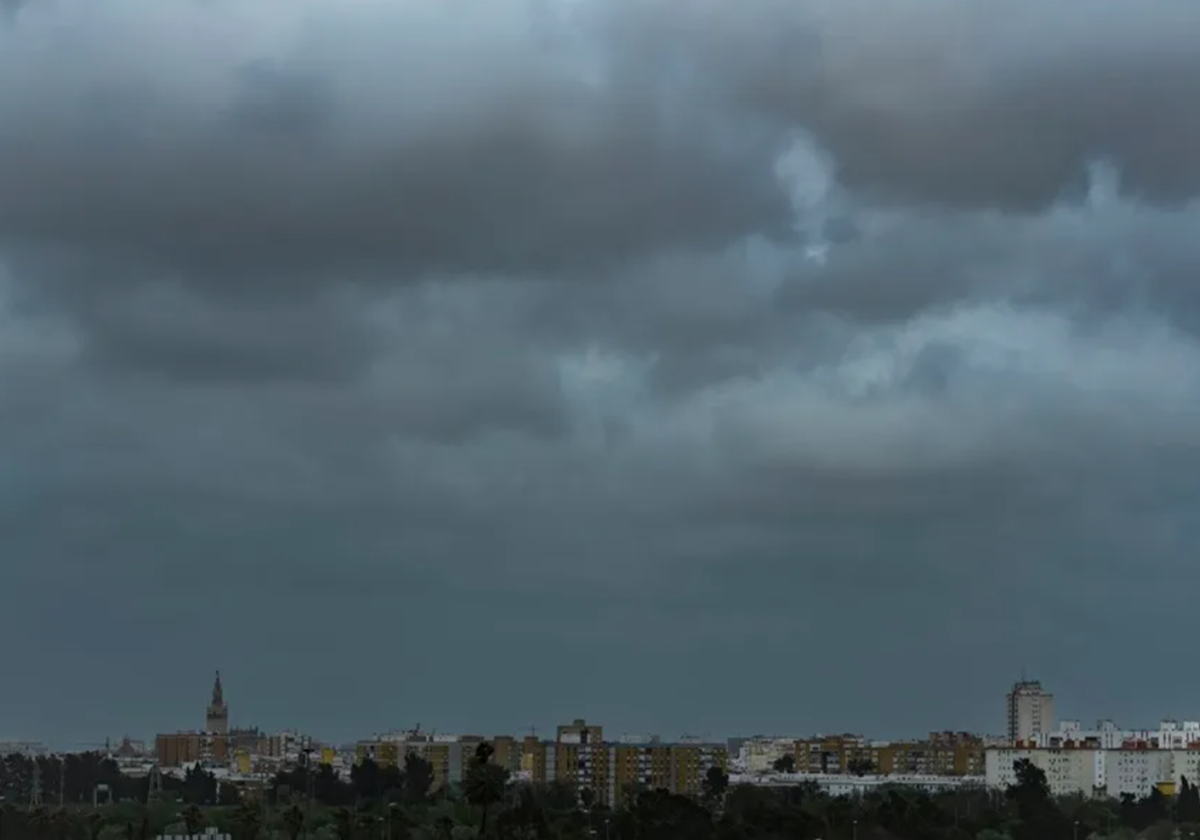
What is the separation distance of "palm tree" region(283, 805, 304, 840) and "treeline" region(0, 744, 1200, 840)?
155mm

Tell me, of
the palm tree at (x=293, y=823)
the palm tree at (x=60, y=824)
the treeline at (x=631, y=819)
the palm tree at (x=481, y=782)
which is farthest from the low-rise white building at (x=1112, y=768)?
the palm tree at (x=60, y=824)

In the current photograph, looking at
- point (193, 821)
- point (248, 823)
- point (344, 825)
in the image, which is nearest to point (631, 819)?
point (344, 825)

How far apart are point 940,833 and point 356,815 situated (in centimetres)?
3543

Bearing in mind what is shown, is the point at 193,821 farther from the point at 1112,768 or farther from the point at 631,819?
the point at 1112,768

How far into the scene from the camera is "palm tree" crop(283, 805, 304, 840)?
109 metres

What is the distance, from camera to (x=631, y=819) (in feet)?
350

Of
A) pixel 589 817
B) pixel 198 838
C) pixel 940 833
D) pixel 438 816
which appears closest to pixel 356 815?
pixel 438 816

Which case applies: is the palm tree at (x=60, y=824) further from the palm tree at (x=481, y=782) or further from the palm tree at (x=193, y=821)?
the palm tree at (x=481, y=782)

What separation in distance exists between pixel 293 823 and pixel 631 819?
19.2 m

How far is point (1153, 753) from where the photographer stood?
7372 inches

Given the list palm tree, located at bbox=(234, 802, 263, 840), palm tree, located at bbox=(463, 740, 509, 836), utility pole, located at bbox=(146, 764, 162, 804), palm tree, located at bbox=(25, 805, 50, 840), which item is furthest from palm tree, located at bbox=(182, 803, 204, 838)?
utility pole, located at bbox=(146, 764, 162, 804)

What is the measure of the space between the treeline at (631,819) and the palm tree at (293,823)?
0.51ft

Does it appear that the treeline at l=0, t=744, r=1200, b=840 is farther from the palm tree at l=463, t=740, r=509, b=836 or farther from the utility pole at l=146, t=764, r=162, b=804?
the utility pole at l=146, t=764, r=162, b=804

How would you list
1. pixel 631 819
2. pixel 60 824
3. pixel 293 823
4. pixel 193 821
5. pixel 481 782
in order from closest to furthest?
pixel 481 782, pixel 631 819, pixel 60 824, pixel 193 821, pixel 293 823
